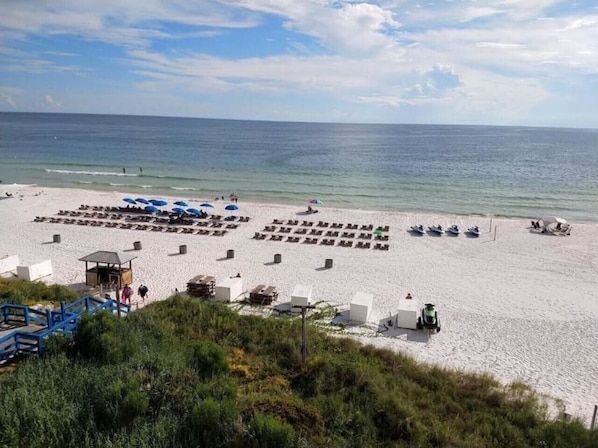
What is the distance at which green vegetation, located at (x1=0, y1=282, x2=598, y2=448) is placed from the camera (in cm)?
718

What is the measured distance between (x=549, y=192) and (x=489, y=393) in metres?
42.4

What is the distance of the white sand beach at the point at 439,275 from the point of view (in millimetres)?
13125

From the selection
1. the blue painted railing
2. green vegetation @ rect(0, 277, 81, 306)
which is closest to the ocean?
green vegetation @ rect(0, 277, 81, 306)

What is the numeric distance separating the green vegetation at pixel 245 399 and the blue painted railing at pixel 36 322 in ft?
1.96

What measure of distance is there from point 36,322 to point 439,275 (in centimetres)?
1541

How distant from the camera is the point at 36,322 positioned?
1099 cm

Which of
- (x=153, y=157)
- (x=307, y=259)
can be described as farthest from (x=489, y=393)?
(x=153, y=157)

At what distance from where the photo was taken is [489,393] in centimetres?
1011

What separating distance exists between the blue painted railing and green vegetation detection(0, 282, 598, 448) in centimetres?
60

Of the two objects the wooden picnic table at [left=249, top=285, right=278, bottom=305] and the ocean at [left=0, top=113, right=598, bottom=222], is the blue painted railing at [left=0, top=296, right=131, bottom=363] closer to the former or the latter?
the wooden picnic table at [left=249, top=285, right=278, bottom=305]

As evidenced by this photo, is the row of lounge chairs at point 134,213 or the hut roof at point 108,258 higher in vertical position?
the row of lounge chairs at point 134,213

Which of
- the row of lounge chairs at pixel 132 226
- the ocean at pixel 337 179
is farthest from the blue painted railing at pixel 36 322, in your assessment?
the ocean at pixel 337 179

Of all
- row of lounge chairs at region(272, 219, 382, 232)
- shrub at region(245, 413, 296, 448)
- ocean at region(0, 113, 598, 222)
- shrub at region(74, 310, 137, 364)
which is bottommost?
shrub at region(245, 413, 296, 448)

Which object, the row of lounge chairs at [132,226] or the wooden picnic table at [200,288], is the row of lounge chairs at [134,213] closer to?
the row of lounge chairs at [132,226]
